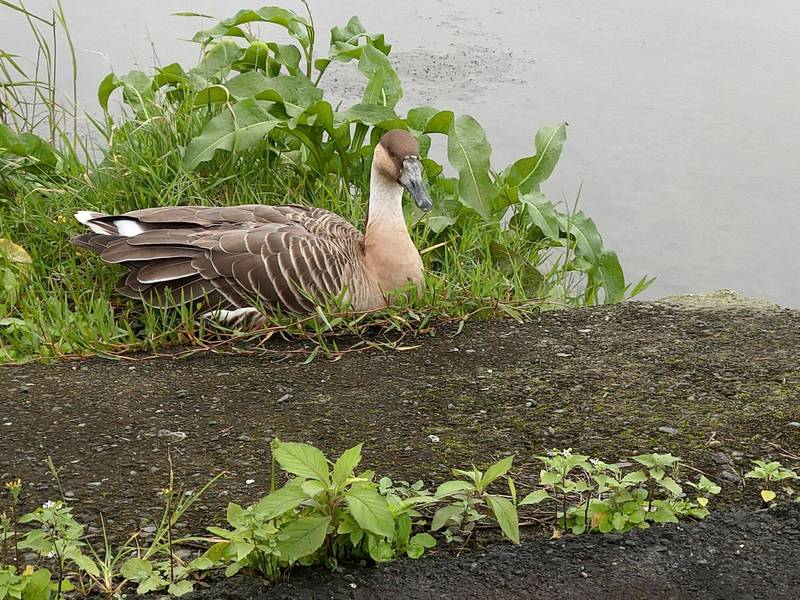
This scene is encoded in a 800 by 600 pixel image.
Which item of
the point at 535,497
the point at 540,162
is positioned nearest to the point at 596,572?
the point at 535,497

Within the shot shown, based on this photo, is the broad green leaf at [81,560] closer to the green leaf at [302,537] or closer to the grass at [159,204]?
the green leaf at [302,537]

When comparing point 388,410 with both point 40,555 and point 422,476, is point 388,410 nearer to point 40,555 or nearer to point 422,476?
point 422,476

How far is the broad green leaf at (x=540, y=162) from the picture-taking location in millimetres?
5711

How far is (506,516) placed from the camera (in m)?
2.62

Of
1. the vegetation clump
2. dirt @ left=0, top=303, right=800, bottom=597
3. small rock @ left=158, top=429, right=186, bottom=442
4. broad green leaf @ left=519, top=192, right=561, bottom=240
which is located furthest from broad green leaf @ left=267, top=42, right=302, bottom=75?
the vegetation clump

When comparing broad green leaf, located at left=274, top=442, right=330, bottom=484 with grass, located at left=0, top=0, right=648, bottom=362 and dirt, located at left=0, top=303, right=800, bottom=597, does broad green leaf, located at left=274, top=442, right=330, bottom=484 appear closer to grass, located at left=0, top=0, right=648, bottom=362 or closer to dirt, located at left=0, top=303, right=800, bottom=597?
dirt, located at left=0, top=303, right=800, bottom=597

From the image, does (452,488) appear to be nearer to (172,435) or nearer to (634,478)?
(634,478)

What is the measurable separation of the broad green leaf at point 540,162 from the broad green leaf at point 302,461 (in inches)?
136

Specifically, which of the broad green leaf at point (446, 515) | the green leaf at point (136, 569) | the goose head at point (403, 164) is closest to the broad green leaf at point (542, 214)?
the goose head at point (403, 164)

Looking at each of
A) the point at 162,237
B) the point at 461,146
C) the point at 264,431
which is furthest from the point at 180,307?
the point at 461,146

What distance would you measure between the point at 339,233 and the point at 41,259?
1.50 metres

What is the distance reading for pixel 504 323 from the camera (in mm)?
4566

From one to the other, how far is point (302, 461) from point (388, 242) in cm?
232

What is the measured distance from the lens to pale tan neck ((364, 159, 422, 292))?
468cm
